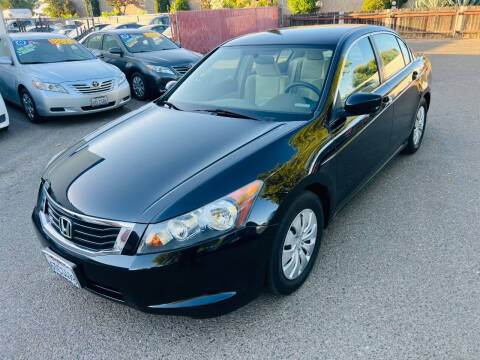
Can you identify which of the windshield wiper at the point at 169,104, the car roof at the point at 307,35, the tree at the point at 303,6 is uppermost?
the tree at the point at 303,6

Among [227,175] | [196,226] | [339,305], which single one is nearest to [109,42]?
[227,175]

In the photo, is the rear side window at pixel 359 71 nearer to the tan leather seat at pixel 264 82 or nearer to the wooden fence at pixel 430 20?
the tan leather seat at pixel 264 82

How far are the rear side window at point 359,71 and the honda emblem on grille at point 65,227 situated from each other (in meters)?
2.01

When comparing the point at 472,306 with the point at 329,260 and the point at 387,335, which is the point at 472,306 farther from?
the point at 329,260

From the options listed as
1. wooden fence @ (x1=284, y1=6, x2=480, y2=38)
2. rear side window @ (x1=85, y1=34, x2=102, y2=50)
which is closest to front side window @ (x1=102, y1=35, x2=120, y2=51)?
rear side window @ (x1=85, y1=34, x2=102, y2=50)

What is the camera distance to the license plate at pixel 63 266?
2.19 meters

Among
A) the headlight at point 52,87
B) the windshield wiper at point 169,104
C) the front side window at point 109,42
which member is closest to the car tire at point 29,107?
the headlight at point 52,87

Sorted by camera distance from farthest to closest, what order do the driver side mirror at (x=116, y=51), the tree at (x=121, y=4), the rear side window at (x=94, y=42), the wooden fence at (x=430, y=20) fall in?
the tree at (x=121, y=4) < the wooden fence at (x=430, y=20) < the rear side window at (x=94, y=42) < the driver side mirror at (x=116, y=51)

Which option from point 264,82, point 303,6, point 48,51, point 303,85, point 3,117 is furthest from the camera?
point 303,6

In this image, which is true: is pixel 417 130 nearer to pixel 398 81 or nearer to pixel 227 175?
pixel 398 81

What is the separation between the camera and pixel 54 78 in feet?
22.0

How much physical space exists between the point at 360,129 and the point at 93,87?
5.31 meters

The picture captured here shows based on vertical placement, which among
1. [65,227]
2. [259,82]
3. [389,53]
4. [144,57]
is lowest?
[65,227]

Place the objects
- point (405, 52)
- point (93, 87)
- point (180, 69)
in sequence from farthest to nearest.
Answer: point (180, 69), point (93, 87), point (405, 52)
